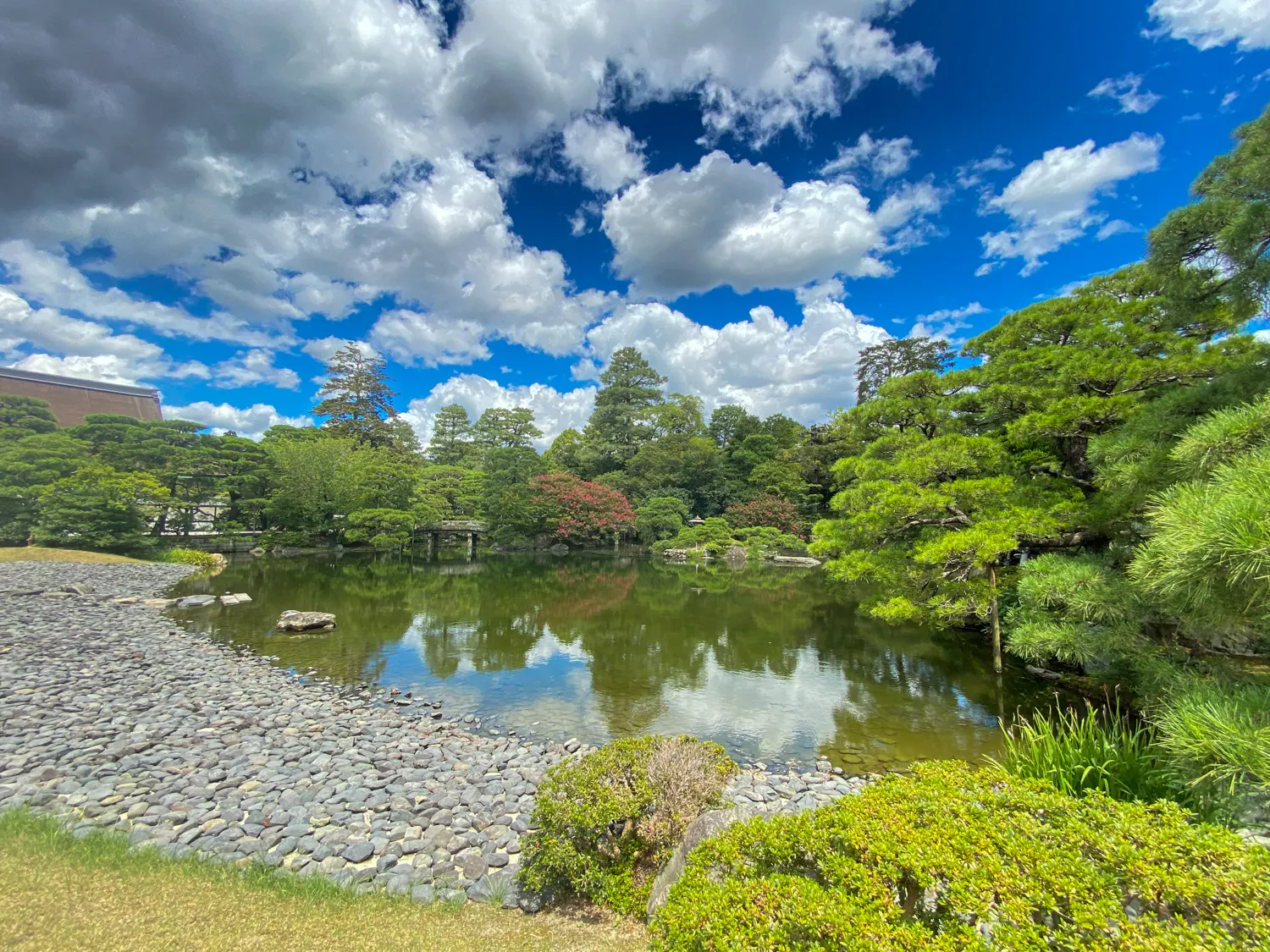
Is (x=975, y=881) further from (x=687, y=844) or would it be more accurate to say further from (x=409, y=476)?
(x=409, y=476)

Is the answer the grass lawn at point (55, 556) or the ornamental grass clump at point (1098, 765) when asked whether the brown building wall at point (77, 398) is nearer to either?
the grass lawn at point (55, 556)

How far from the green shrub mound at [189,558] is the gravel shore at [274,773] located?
11.9m

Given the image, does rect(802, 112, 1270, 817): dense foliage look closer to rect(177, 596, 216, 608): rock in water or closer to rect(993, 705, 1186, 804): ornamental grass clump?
rect(993, 705, 1186, 804): ornamental grass clump

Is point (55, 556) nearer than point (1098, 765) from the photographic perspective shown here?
No

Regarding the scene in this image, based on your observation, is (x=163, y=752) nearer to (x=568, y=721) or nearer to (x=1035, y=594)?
(x=568, y=721)

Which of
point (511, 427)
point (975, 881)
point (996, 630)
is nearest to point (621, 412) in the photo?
point (511, 427)

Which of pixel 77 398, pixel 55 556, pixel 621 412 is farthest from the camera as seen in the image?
pixel 621 412

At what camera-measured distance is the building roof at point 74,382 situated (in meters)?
25.9

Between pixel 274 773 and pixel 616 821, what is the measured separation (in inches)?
139

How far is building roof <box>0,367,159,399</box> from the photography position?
25.9 meters

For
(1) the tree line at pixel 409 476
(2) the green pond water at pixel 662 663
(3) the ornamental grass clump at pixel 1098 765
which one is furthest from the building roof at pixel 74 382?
(3) the ornamental grass clump at pixel 1098 765

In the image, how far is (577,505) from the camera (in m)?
25.8

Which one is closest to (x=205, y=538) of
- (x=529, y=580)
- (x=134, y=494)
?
(x=134, y=494)

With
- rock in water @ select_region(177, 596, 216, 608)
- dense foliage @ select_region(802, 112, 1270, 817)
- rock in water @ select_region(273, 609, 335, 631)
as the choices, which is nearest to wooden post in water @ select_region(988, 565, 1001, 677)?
dense foliage @ select_region(802, 112, 1270, 817)
